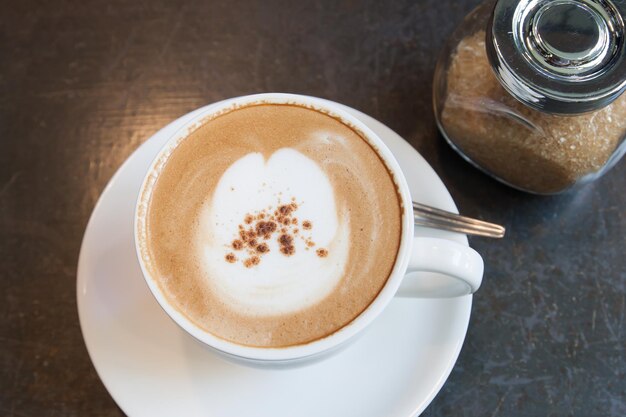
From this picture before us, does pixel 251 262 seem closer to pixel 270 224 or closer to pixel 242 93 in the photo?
pixel 270 224

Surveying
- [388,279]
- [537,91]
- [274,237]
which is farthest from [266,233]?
[537,91]

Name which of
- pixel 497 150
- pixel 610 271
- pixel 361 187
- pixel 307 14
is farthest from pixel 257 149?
pixel 610 271

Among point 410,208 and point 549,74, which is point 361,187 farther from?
point 549,74

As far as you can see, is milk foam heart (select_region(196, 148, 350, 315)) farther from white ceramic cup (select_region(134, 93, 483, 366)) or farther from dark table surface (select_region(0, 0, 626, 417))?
dark table surface (select_region(0, 0, 626, 417))

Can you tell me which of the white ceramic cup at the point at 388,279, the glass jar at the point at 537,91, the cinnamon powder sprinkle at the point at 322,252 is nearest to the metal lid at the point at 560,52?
the glass jar at the point at 537,91

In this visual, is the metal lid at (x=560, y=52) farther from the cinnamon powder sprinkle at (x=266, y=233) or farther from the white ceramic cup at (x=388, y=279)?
the cinnamon powder sprinkle at (x=266, y=233)

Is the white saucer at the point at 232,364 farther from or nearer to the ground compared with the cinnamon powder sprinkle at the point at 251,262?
nearer to the ground

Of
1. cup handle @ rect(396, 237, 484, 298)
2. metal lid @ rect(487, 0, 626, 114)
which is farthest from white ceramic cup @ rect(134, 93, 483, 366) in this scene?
metal lid @ rect(487, 0, 626, 114)
